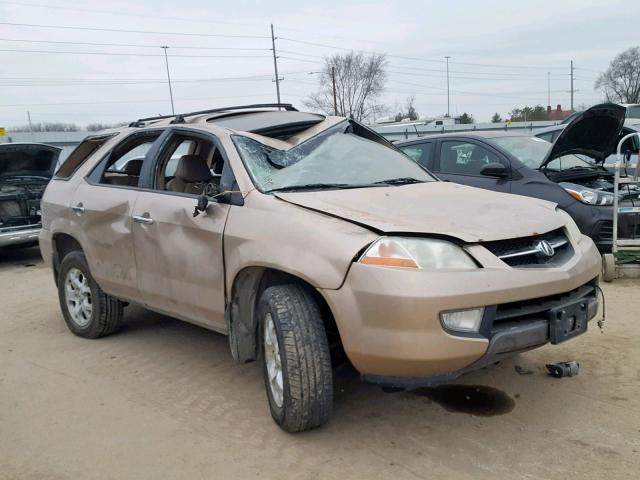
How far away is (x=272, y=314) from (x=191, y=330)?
2.35 metres

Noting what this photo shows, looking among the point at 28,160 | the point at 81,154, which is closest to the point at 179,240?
the point at 81,154

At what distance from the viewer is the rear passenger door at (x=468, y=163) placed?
22.3ft

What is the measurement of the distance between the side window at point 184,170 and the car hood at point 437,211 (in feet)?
3.14

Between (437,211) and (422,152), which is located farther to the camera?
(422,152)

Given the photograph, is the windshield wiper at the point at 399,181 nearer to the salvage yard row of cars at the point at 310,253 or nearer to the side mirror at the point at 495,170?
the salvage yard row of cars at the point at 310,253

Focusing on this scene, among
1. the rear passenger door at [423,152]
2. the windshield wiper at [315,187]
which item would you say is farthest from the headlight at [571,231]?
the rear passenger door at [423,152]

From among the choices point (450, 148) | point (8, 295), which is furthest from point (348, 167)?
point (8, 295)

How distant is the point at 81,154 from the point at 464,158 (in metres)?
4.32

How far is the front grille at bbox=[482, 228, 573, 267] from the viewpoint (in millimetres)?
2963

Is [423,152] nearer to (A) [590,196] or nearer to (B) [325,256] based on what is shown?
(A) [590,196]

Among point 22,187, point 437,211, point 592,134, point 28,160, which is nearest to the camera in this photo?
point 437,211

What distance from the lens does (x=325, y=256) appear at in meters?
2.92

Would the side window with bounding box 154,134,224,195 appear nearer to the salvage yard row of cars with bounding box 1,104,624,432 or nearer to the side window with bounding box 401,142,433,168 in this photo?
the salvage yard row of cars with bounding box 1,104,624,432

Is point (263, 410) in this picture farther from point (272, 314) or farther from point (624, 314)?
point (624, 314)
